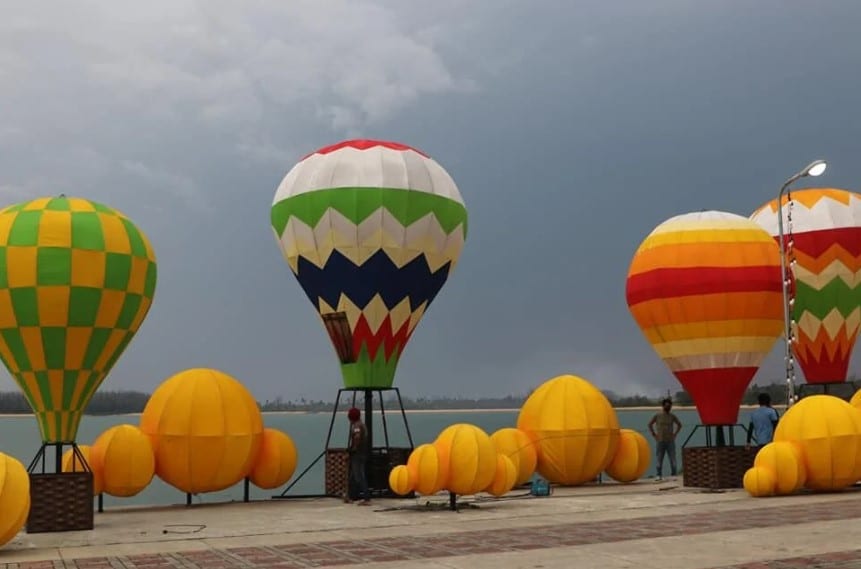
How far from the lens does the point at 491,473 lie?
46.1ft

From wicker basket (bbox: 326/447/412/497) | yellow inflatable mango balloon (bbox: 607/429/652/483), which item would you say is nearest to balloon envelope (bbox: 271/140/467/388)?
wicker basket (bbox: 326/447/412/497)

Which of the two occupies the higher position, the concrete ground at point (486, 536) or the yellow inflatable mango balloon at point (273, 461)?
the yellow inflatable mango balloon at point (273, 461)

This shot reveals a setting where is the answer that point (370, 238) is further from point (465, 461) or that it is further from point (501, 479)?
point (501, 479)

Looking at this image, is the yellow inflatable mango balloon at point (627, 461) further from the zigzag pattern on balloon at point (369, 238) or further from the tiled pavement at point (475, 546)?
the tiled pavement at point (475, 546)

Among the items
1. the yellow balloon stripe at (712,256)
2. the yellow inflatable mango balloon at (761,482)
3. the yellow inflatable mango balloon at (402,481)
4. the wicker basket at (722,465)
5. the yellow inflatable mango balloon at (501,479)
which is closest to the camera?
the yellow inflatable mango balloon at (402,481)

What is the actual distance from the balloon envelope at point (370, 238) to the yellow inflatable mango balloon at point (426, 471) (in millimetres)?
4114

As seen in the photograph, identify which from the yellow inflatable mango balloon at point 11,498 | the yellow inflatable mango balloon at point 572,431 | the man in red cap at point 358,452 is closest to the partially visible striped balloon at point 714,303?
the yellow inflatable mango balloon at point 572,431

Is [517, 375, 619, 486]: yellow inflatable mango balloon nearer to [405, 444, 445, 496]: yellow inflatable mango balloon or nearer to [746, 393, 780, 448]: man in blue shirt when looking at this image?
[746, 393, 780, 448]: man in blue shirt

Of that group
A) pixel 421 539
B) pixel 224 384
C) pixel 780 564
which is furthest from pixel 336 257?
pixel 780 564

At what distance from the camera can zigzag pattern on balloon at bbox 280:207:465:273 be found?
17516 millimetres

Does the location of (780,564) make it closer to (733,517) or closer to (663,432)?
(733,517)

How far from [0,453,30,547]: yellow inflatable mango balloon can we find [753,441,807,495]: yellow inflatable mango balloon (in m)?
10.8

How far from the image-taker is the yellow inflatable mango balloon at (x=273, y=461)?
54.8ft

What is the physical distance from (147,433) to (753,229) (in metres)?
11.7
